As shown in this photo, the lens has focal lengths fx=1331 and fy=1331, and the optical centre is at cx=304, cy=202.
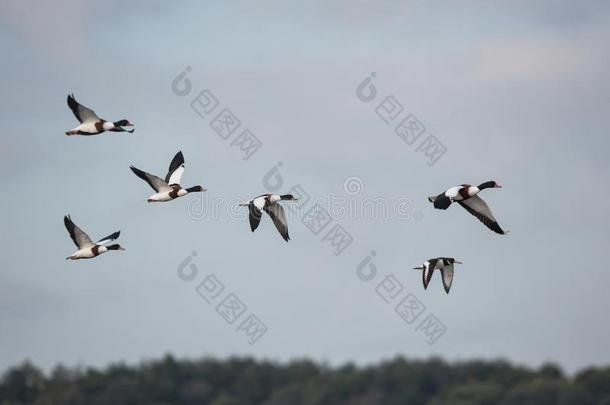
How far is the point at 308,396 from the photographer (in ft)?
242

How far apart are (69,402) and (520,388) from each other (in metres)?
25.0

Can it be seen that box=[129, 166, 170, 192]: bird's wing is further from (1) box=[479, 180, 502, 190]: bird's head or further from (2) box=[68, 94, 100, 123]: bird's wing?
(1) box=[479, 180, 502, 190]: bird's head

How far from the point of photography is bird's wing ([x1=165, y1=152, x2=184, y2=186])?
3538cm

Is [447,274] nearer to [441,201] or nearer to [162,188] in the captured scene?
[441,201]

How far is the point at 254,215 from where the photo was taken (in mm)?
34406

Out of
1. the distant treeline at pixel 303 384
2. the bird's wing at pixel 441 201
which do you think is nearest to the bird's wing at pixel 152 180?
the bird's wing at pixel 441 201

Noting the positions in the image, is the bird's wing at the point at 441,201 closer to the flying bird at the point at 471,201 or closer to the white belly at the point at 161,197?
the flying bird at the point at 471,201

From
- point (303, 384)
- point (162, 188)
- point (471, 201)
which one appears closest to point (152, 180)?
point (162, 188)

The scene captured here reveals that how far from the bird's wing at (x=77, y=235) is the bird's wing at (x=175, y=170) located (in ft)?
8.97

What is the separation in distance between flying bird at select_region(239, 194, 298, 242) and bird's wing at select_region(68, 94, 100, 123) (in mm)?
4490

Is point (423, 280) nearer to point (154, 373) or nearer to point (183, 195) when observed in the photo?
point (183, 195)

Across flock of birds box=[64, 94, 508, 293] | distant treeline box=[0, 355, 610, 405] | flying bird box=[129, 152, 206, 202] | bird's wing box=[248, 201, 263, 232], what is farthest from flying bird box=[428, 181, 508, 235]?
distant treeline box=[0, 355, 610, 405]

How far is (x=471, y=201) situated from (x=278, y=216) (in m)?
5.11

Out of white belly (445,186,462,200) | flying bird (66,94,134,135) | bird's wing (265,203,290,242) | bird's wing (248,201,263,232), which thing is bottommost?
white belly (445,186,462,200)
